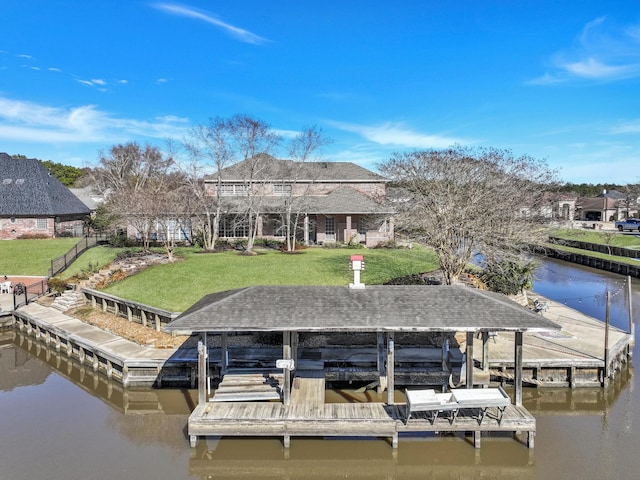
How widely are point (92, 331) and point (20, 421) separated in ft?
20.4

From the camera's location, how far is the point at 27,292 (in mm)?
24406

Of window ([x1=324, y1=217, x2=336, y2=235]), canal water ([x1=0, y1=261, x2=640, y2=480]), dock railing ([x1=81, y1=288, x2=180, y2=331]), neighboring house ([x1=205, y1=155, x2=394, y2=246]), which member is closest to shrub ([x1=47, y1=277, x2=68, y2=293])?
dock railing ([x1=81, y1=288, x2=180, y2=331])

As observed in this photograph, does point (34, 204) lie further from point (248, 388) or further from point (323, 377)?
point (323, 377)

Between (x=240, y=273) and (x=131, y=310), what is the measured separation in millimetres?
5802

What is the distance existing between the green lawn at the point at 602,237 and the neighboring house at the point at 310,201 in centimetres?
1929

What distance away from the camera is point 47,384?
15.4 metres

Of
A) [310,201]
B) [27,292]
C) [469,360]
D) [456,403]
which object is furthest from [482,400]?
[310,201]

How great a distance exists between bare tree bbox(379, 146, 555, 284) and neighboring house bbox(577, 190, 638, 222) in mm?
63237

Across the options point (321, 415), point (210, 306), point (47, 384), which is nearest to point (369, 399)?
point (321, 415)

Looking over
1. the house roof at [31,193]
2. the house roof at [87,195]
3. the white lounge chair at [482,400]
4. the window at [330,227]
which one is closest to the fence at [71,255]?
the house roof at [31,193]

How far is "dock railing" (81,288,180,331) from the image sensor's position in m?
17.9

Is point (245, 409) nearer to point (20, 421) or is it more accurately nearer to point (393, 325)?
point (393, 325)

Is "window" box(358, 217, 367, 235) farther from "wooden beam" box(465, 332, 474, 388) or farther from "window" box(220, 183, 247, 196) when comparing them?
"wooden beam" box(465, 332, 474, 388)

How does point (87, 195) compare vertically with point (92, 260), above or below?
above
